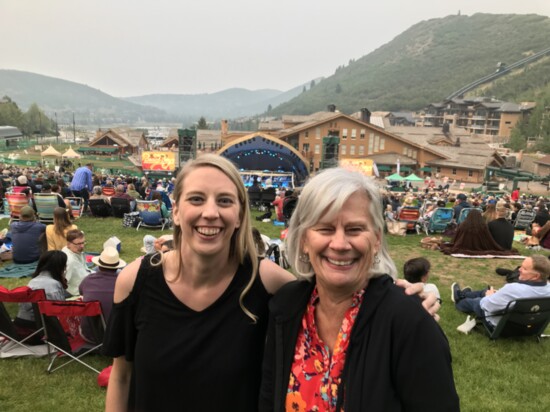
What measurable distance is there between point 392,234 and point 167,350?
461 inches

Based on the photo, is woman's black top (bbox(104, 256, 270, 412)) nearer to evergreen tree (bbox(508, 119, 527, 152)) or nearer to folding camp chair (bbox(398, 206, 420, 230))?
folding camp chair (bbox(398, 206, 420, 230))

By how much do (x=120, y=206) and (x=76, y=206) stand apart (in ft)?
4.31

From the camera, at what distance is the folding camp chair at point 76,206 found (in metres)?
12.8

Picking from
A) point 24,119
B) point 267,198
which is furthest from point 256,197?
point 24,119

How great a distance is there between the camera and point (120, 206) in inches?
520

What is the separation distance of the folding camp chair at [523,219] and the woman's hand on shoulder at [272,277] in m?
15.3

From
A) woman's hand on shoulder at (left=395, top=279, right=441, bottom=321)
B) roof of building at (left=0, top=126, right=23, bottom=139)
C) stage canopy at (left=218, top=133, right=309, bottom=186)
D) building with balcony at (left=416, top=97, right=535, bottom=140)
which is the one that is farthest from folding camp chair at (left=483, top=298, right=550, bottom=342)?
roof of building at (left=0, top=126, right=23, bottom=139)

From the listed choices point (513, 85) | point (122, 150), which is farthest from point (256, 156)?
point (513, 85)

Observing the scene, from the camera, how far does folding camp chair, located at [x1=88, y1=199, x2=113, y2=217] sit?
1316 centimetres

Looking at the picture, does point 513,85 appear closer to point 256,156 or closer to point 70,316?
point 256,156

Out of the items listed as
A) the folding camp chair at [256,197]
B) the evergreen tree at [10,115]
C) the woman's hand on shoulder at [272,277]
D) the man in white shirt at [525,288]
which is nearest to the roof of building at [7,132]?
the evergreen tree at [10,115]

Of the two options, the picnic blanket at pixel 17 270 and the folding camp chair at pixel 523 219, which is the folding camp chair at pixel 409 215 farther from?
the picnic blanket at pixel 17 270

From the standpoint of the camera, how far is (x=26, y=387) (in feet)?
13.6

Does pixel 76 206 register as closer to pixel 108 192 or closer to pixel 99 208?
pixel 99 208
